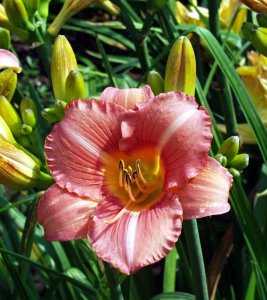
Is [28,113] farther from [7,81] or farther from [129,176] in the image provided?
[129,176]

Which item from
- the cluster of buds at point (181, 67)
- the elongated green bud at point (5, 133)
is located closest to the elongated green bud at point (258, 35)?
the cluster of buds at point (181, 67)

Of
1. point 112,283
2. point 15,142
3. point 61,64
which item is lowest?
point 112,283

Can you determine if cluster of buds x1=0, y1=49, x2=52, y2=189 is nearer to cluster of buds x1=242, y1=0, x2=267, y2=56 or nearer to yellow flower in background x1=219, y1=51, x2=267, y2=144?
cluster of buds x1=242, y1=0, x2=267, y2=56

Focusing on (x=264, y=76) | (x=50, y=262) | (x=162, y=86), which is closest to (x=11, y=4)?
(x=162, y=86)

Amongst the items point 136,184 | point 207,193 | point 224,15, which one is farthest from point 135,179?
point 224,15

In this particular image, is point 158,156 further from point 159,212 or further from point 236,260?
point 236,260

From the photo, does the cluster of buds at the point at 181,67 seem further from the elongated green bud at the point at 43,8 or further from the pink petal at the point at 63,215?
the elongated green bud at the point at 43,8
